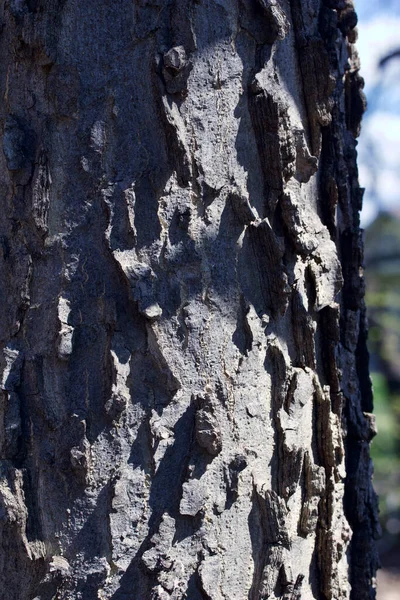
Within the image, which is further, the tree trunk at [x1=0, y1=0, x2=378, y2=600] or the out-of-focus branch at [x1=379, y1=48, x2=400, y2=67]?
Answer: the out-of-focus branch at [x1=379, y1=48, x2=400, y2=67]

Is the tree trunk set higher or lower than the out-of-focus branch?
lower

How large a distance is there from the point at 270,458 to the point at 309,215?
45 centimetres

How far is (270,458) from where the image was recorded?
1.14 m

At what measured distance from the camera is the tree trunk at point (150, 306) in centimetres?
106

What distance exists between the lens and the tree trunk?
3.47 feet

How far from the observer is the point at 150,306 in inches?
41.8

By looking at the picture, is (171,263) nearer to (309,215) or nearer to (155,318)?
(155,318)

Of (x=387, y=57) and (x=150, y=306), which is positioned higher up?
(x=387, y=57)

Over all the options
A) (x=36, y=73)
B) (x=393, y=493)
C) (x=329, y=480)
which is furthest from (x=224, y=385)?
(x=393, y=493)

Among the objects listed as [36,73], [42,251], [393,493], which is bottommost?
[42,251]

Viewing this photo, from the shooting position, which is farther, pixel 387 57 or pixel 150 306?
pixel 387 57

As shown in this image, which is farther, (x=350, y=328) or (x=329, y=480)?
(x=350, y=328)

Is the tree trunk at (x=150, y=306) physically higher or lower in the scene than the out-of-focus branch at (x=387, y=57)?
lower

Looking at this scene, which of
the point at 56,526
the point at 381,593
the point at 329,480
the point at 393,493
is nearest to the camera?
the point at 56,526
